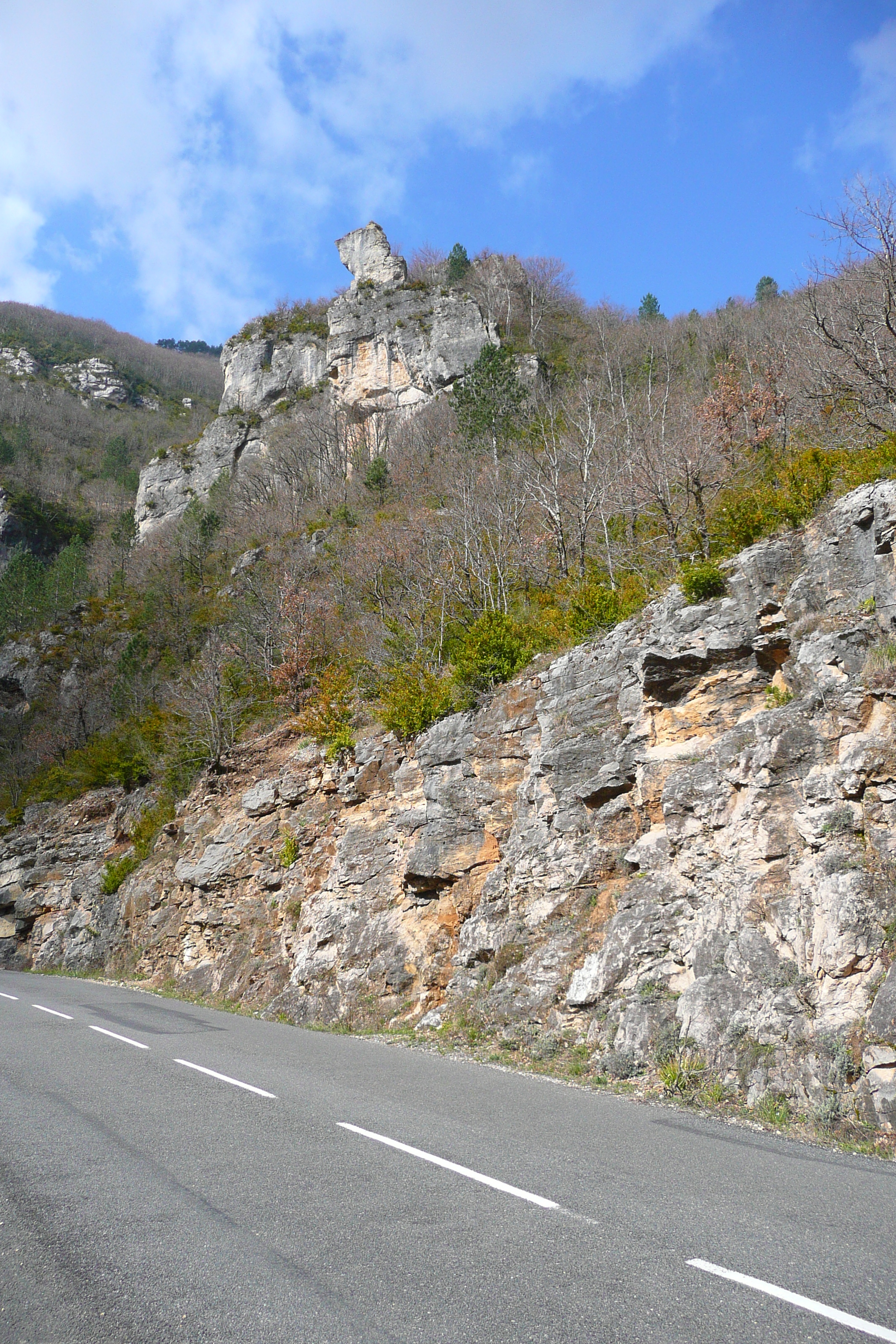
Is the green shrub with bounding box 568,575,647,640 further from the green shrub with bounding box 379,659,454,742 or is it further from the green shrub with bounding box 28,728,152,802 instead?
the green shrub with bounding box 28,728,152,802

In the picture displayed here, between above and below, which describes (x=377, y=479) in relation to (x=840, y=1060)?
above

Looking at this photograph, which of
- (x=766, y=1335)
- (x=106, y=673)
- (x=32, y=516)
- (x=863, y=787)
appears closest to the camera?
(x=766, y=1335)

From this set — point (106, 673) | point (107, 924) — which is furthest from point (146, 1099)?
point (106, 673)

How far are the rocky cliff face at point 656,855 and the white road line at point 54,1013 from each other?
387cm

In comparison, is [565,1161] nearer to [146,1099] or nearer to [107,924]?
[146,1099]

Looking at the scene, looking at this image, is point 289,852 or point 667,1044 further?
point 289,852

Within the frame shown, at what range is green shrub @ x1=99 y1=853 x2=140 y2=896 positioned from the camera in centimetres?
2711

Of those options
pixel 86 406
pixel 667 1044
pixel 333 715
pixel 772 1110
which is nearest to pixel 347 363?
pixel 333 715

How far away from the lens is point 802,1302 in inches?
150

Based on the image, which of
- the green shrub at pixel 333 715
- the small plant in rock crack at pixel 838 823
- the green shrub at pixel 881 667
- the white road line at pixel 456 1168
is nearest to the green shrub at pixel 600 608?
the green shrub at pixel 881 667

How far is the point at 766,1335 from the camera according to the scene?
3502 millimetres

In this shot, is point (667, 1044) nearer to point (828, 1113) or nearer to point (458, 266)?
point (828, 1113)

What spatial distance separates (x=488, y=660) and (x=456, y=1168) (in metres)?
11.4

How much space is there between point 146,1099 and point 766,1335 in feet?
21.0
